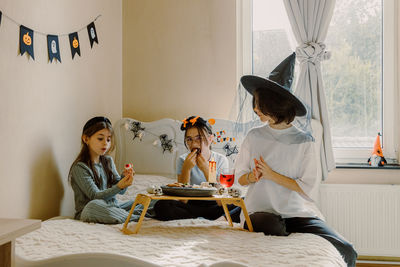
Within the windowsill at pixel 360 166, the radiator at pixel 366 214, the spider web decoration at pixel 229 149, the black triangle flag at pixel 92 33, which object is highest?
the black triangle flag at pixel 92 33

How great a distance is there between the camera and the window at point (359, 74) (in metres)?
3.56

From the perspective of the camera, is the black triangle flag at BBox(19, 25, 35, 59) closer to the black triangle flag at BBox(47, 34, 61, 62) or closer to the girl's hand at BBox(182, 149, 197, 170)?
the black triangle flag at BBox(47, 34, 61, 62)

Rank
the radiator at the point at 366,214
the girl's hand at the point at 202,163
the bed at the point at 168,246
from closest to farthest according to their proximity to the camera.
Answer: the bed at the point at 168,246 < the girl's hand at the point at 202,163 < the radiator at the point at 366,214

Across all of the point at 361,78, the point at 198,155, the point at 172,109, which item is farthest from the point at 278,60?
the point at 198,155

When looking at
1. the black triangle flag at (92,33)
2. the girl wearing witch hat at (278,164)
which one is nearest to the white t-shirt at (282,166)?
the girl wearing witch hat at (278,164)

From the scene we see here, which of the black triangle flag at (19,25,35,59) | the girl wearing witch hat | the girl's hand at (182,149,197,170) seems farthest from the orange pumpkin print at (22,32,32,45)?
the girl wearing witch hat

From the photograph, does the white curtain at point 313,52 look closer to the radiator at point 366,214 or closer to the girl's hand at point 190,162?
the radiator at point 366,214

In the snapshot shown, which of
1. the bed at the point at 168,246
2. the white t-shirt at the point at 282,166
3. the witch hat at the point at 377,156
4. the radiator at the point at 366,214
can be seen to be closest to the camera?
the bed at the point at 168,246

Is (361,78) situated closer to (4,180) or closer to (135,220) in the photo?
(135,220)

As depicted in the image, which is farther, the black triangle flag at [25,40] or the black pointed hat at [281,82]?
the black triangle flag at [25,40]

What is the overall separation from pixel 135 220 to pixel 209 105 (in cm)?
149

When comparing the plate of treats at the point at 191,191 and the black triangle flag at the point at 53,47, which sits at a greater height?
the black triangle flag at the point at 53,47

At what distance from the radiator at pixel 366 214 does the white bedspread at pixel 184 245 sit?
137 cm

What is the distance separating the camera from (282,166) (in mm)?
2322
